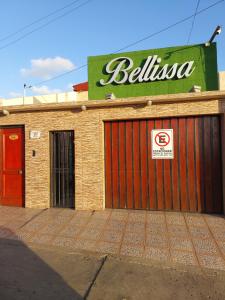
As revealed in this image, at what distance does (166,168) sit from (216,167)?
1353mm

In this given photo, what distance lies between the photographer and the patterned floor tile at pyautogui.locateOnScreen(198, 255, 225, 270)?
4.03 metres

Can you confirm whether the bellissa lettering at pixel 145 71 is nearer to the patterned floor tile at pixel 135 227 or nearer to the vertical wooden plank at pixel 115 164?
the vertical wooden plank at pixel 115 164

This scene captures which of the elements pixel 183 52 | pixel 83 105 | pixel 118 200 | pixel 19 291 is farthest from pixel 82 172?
pixel 183 52

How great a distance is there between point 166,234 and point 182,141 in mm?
2784

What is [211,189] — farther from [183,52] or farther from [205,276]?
[183,52]

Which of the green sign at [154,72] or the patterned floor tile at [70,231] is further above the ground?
the green sign at [154,72]

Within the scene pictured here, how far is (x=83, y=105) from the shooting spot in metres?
7.29

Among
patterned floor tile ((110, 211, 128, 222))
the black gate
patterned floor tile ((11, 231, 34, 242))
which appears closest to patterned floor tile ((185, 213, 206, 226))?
patterned floor tile ((110, 211, 128, 222))

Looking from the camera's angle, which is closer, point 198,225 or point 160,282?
point 160,282

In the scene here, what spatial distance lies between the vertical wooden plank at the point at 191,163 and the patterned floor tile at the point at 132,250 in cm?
282

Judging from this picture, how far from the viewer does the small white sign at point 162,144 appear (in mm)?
7117

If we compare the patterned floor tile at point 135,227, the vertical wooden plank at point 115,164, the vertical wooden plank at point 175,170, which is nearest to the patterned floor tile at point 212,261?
the patterned floor tile at point 135,227

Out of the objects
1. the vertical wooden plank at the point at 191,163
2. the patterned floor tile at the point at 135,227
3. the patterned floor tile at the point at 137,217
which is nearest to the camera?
the patterned floor tile at the point at 135,227

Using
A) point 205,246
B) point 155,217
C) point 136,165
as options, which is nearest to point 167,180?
point 136,165
